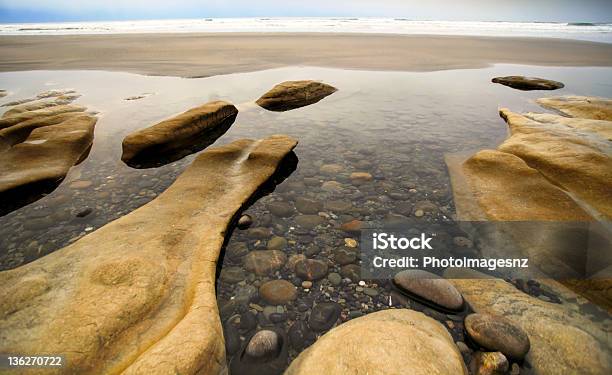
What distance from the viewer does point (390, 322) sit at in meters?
2.36

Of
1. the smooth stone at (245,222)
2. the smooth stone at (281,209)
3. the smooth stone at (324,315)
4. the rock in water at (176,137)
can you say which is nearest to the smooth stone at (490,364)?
the smooth stone at (324,315)

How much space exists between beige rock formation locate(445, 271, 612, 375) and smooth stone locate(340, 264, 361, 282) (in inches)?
36.8

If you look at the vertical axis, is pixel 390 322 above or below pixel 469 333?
above

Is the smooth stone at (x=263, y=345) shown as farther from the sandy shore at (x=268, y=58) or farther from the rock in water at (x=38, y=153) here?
the sandy shore at (x=268, y=58)

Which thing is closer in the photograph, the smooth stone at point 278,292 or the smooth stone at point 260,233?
the smooth stone at point 278,292

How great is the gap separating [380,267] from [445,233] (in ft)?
3.35

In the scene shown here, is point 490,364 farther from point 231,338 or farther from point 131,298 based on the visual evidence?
point 131,298

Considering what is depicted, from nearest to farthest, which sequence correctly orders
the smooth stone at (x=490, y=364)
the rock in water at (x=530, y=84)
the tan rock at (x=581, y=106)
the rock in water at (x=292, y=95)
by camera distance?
the smooth stone at (x=490, y=364) < the tan rock at (x=581, y=106) < the rock in water at (x=292, y=95) < the rock in water at (x=530, y=84)

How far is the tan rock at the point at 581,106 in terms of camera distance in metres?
7.33

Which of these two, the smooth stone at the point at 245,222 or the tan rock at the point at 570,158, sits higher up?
the tan rock at the point at 570,158

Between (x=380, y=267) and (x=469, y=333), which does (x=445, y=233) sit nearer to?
(x=380, y=267)

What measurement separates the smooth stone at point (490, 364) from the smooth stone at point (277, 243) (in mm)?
2066

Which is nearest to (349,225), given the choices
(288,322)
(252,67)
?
(288,322)

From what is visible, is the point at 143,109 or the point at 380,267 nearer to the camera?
the point at 380,267
